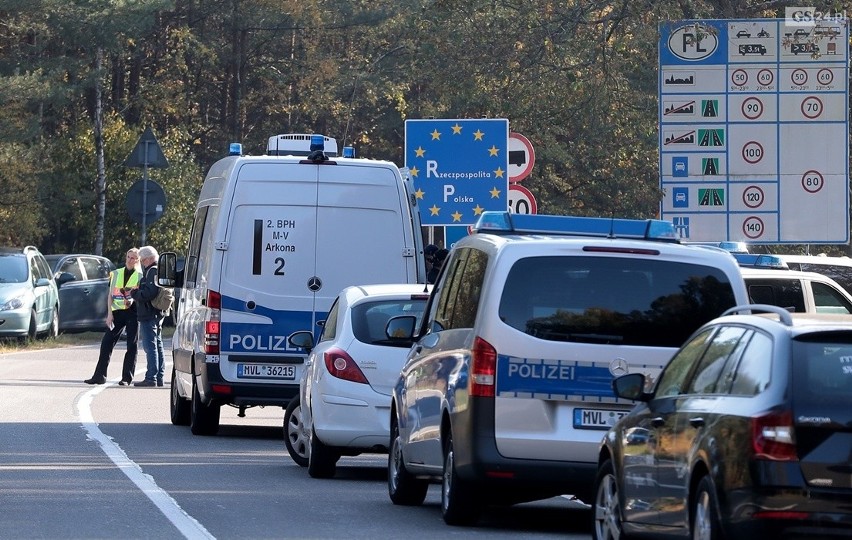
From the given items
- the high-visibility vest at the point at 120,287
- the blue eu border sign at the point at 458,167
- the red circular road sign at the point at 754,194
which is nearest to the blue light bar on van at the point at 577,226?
the blue eu border sign at the point at 458,167

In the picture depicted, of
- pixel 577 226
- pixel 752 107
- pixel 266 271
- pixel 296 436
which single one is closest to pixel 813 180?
pixel 752 107

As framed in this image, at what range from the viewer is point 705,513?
777 cm

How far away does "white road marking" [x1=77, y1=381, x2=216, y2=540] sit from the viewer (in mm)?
10227

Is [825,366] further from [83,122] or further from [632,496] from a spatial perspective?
[83,122]

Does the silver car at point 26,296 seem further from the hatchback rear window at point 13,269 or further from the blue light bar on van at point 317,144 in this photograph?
the blue light bar on van at point 317,144

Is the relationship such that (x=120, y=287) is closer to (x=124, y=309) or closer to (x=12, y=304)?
(x=124, y=309)

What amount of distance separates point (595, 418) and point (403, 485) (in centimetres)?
208

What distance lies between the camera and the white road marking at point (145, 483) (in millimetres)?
10227

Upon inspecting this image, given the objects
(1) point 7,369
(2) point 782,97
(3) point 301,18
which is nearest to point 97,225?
(3) point 301,18

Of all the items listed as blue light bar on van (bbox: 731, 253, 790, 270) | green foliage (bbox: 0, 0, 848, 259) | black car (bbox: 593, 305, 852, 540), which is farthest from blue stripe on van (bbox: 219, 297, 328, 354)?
green foliage (bbox: 0, 0, 848, 259)

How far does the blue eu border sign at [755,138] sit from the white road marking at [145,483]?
8.40 m

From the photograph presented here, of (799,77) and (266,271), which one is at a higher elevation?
(799,77)

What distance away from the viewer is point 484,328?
33.1 ft

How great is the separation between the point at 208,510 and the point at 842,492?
16.2ft
